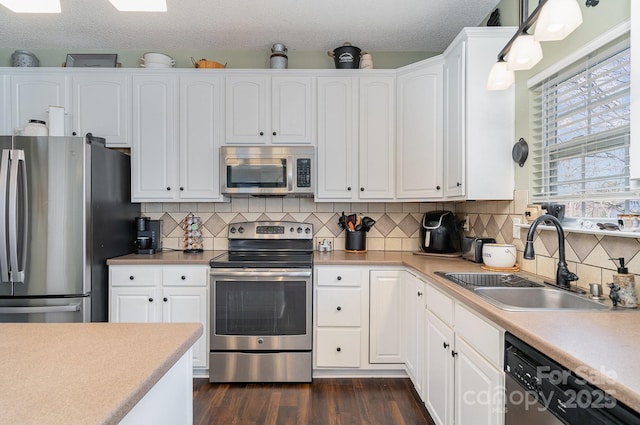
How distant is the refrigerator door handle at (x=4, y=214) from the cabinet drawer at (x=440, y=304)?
2643mm

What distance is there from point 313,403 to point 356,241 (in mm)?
1261

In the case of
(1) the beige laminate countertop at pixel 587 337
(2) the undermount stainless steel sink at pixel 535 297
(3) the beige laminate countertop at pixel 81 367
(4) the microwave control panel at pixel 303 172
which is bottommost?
(2) the undermount stainless steel sink at pixel 535 297

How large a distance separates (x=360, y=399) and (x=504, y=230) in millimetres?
1452

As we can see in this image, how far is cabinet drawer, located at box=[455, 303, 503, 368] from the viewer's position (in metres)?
1.23

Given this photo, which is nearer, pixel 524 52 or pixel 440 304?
pixel 524 52

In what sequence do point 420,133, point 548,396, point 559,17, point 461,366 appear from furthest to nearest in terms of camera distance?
1. point 420,133
2. point 461,366
3. point 559,17
4. point 548,396

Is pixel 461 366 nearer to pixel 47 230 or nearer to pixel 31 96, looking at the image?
pixel 47 230

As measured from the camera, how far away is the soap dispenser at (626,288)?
1.26 metres

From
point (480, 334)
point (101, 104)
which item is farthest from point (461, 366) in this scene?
point (101, 104)

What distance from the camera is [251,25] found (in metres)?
2.67

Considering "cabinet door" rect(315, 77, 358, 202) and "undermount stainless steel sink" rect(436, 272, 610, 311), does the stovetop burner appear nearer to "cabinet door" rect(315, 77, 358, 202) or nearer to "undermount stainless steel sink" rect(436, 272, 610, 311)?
"cabinet door" rect(315, 77, 358, 202)

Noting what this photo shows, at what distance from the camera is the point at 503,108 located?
7.14 feet

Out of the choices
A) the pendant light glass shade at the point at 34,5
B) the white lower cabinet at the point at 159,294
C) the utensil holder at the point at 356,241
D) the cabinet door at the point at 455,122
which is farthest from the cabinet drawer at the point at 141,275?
the cabinet door at the point at 455,122

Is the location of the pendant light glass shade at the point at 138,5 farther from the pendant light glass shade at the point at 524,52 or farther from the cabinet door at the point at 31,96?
the cabinet door at the point at 31,96
